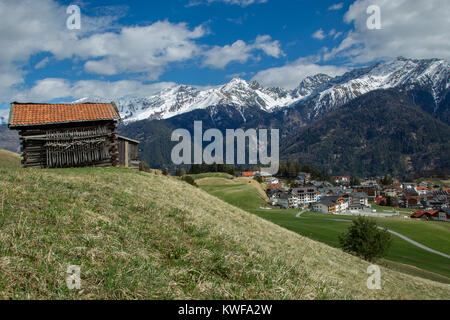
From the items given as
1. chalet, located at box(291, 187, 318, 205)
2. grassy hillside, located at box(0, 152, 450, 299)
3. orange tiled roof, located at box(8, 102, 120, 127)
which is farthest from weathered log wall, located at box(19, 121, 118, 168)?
chalet, located at box(291, 187, 318, 205)

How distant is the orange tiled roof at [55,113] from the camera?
25.8m

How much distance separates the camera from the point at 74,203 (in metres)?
11.4

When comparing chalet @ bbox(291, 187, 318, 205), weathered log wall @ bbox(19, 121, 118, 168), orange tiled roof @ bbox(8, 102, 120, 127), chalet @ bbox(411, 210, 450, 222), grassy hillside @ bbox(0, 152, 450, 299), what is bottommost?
chalet @ bbox(411, 210, 450, 222)

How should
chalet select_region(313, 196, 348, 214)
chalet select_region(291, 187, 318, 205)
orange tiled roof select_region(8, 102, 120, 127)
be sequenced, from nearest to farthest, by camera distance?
1. orange tiled roof select_region(8, 102, 120, 127)
2. chalet select_region(313, 196, 348, 214)
3. chalet select_region(291, 187, 318, 205)

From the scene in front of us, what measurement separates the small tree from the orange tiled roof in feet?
95.2

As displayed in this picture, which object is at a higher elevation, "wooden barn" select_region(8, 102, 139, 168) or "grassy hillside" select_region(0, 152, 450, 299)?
"wooden barn" select_region(8, 102, 139, 168)

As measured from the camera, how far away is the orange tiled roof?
25781mm

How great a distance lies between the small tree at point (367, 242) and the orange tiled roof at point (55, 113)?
29012mm

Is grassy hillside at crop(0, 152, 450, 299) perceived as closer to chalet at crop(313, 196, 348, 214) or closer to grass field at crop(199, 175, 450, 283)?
grass field at crop(199, 175, 450, 283)

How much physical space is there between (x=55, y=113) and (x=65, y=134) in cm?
222

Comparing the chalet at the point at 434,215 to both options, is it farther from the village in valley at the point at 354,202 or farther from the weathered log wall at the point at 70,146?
the weathered log wall at the point at 70,146

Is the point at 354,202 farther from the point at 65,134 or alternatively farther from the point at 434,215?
the point at 65,134

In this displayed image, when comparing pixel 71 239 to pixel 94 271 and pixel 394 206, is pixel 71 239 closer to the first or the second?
pixel 94 271
